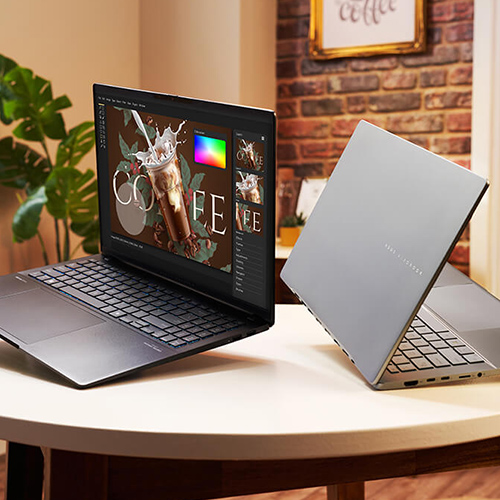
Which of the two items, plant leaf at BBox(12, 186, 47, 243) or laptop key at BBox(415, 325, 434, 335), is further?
plant leaf at BBox(12, 186, 47, 243)

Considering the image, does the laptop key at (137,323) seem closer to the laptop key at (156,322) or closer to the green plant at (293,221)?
the laptop key at (156,322)

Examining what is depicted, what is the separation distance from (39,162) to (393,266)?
7.69ft

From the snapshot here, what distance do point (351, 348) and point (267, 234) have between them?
153mm

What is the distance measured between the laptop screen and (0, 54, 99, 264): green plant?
1.59m

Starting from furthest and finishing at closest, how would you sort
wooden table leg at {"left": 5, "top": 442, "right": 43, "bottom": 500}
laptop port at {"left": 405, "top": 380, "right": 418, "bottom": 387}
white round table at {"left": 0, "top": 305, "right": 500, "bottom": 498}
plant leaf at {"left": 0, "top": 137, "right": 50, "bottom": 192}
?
plant leaf at {"left": 0, "top": 137, "right": 50, "bottom": 192}
wooden table leg at {"left": 5, "top": 442, "right": 43, "bottom": 500}
laptop port at {"left": 405, "top": 380, "right": 418, "bottom": 387}
white round table at {"left": 0, "top": 305, "right": 500, "bottom": 498}

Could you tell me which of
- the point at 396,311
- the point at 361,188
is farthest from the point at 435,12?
the point at 396,311

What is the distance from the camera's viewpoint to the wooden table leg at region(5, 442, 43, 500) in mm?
983

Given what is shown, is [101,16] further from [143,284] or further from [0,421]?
[0,421]

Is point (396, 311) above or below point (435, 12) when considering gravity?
below

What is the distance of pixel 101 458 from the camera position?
26.6 inches

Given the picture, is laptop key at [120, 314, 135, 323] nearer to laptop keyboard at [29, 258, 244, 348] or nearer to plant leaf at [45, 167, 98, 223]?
laptop keyboard at [29, 258, 244, 348]

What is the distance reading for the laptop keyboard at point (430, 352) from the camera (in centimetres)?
78

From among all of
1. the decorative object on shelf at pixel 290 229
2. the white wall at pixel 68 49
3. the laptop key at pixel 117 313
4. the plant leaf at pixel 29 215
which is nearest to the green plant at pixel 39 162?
the plant leaf at pixel 29 215

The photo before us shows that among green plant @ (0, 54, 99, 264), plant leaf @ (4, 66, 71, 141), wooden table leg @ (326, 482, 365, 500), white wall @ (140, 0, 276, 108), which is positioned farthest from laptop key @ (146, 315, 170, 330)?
white wall @ (140, 0, 276, 108)
